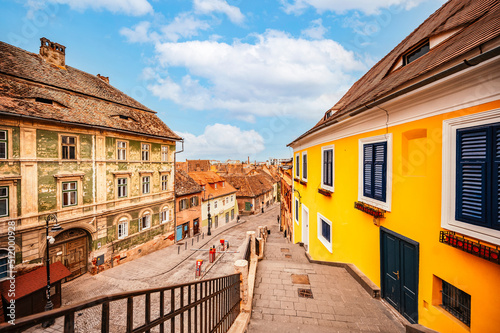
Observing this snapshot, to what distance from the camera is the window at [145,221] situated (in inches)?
718

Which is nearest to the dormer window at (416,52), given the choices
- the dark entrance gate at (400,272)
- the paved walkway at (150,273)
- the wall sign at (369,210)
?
the wall sign at (369,210)

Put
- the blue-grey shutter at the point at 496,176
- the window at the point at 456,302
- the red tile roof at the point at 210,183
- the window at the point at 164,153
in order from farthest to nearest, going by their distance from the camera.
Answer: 1. the red tile roof at the point at 210,183
2. the window at the point at 164,153
3. the window at the point at 456,302
4. the blue-grey shutter at the point at 496,176

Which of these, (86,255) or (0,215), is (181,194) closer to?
(86,255)

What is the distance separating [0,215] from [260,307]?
44.4ft

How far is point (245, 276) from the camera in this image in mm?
5770

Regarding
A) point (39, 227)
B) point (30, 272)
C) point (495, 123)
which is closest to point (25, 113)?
point (39, 227)

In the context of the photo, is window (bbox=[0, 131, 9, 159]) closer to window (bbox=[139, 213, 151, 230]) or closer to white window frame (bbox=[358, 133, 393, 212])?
window (bbox=[139, 213, 151, 230])

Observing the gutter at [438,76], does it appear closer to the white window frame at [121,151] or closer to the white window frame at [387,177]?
the white window frame at [387,177]

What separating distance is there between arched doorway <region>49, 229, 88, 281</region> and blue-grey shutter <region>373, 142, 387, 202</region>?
659 inches

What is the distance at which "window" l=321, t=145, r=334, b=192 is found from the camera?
8703 mm

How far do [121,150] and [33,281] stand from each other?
29.4ft

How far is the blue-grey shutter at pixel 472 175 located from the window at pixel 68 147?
1756cm

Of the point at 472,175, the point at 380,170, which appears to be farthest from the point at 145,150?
the point at 472,175

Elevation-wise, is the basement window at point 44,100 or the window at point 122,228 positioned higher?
the basement window at point 44,100
